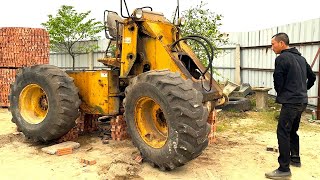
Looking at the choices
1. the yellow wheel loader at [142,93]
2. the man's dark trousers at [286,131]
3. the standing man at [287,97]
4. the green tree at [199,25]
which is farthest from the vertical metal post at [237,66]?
the man's dark trousers at [286,131]

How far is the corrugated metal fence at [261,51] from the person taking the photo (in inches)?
Result: 400

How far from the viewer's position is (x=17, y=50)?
11.2 m

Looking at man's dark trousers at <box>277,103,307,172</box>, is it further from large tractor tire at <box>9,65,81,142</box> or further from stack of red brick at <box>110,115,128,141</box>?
large tractor tire at <box>9,65,81,142</box>

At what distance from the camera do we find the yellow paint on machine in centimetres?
626

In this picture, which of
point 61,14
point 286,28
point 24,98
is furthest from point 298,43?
point 61,14

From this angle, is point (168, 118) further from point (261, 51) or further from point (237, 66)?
point (237, 66)

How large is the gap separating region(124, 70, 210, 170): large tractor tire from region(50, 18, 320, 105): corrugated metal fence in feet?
21.7

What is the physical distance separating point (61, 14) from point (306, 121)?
591 inches

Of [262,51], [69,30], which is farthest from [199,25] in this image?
[69,30]

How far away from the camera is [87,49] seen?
18.5m

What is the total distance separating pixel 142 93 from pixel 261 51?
9.19m

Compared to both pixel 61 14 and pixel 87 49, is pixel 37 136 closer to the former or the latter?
pixel 87 49

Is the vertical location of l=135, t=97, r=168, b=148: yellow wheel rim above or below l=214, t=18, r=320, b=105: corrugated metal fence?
below

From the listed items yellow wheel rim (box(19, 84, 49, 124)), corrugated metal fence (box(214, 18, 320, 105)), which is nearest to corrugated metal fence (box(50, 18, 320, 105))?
corrugated metal fence (box(214, 18, 320, 105))
